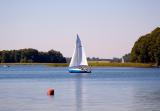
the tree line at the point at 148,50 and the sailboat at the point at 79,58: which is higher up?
the tree line at the point at 148,50

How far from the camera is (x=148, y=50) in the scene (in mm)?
183125

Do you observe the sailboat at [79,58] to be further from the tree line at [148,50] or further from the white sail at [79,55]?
the tree line at [148,50]

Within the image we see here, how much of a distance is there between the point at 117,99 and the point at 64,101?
17.4 ft

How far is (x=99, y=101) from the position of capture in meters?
51.1

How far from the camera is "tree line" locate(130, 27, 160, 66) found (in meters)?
182

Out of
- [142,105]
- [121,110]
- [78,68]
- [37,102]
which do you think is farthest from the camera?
[78,68]

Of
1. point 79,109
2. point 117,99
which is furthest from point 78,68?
point 79,109

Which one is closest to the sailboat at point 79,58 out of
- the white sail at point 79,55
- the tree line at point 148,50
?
the white sail at point 79,55

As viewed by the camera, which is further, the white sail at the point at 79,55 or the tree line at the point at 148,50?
the tree line at the point at 148,50

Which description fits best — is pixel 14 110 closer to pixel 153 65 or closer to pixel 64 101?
pixel 64 101

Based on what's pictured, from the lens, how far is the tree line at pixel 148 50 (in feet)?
598

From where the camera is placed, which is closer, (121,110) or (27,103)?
(121,110)

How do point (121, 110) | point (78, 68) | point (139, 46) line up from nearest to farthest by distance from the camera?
point (121, 110)
point (78, 68)
point (139, 46)

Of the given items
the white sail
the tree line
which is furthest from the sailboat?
the tree line
